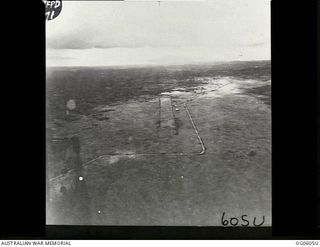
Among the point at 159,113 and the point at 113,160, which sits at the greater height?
the point at 159,113

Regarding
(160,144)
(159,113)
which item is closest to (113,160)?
(160,144)

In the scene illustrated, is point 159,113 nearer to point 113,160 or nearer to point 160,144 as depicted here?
point 160,144

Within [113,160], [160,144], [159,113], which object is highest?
[159,113]

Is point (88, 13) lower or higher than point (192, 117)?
higher
